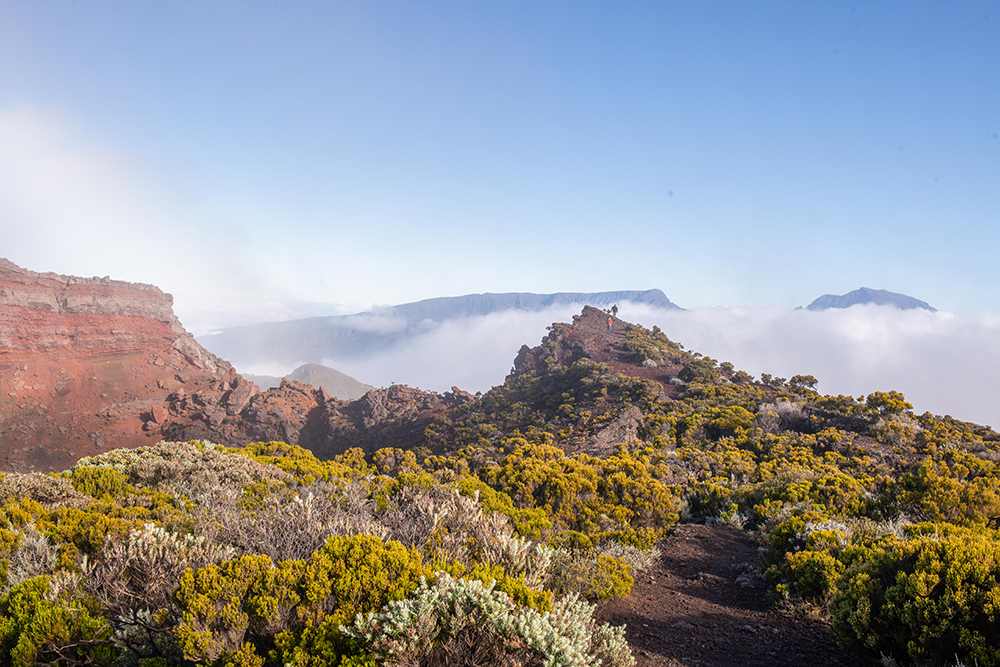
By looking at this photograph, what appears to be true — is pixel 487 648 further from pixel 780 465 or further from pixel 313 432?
pixel 313 432

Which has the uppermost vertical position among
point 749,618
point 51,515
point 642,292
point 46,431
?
point 642,292

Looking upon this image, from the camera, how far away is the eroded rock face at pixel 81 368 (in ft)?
119

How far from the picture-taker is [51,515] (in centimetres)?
598

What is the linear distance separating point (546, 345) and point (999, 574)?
39.1 m

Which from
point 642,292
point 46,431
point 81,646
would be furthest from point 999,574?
point 642,292

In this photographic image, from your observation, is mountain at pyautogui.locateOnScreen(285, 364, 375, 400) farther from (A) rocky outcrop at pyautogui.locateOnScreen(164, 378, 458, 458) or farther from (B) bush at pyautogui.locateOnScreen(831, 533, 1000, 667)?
(B) bush at pyautogui.locateOnScreen(831, 533, 1000, 667)

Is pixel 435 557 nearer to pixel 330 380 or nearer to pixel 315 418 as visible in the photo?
pixel 315 418

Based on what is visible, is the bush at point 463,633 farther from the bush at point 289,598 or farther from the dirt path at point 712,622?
the dirt path at point 712,622

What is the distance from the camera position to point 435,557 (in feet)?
16.1

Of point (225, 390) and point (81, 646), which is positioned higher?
point (81, 646)

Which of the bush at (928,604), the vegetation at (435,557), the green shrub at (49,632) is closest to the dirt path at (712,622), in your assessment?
the vegetation at (435,557)

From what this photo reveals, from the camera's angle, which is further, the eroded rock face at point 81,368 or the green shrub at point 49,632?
the eroded rock face at point 81,368

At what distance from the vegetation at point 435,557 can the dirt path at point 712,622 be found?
0.33 m

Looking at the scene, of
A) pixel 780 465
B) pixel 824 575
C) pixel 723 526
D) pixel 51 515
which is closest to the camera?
pixel 824 575
